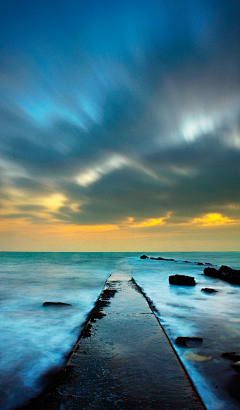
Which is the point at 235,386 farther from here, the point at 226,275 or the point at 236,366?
the point at 226,275

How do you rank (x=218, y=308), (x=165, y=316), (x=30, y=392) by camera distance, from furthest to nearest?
(x=218, y=308)
(x=165, y=316)
(x=30, y=392)

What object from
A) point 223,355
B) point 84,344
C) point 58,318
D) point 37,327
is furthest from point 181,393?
point 58,318

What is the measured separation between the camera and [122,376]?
3.52 meters

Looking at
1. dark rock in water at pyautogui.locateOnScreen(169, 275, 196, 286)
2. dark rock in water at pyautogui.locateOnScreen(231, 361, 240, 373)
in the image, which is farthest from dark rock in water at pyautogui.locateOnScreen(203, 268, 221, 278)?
dark rock in water at pyautogui.locateOnScreen(231, 361, 240, 373)

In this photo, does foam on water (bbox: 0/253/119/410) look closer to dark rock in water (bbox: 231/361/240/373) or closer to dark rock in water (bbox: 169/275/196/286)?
dark rock in water (bbox: 231/361/240/373)

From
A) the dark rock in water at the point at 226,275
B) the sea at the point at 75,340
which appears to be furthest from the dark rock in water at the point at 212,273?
the sea at the point at 75,340

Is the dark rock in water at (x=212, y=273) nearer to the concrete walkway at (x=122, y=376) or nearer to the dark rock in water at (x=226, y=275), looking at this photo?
the dark rock in water at (x=226, y=275)

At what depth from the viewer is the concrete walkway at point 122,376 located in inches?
114

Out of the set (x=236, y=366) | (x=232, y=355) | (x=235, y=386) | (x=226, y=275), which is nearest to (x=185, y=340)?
(x=232, y=355)

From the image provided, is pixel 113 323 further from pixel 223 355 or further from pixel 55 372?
pixel 223 355

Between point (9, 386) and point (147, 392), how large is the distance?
2.09m

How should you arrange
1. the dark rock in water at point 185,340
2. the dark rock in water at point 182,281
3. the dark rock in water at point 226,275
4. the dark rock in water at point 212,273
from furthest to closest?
the dark rock in water at point 212,273 → the dark rock in water at point 226,275 → the dark rock in water at point 182,281 → the dark rock in water at point 185,340

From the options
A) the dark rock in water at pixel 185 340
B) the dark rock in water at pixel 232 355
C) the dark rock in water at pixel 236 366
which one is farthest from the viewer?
the dark rock in water at pixel 185 340

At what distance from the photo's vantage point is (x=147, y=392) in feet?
10.1
